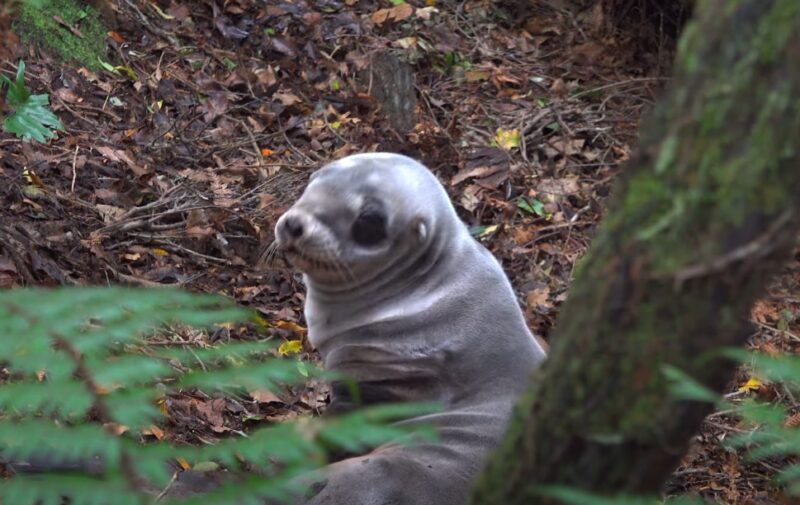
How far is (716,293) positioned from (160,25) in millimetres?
8619

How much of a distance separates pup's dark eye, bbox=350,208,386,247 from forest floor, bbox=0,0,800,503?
1.29 m

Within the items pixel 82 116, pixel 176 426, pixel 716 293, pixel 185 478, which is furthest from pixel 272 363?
pixel 82 116

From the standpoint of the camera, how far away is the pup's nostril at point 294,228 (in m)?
4.99

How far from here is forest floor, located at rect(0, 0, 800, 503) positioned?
21.4ft

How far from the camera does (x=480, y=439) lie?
14.8ft

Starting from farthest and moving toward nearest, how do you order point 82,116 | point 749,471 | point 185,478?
1. point 82,116
2. point 749,471
3. point 185,478

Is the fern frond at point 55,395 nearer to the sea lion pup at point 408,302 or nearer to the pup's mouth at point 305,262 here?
the sea lion pup at point 408,302

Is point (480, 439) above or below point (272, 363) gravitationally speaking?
below

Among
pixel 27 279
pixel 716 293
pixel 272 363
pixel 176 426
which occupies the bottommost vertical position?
pixel 176 426

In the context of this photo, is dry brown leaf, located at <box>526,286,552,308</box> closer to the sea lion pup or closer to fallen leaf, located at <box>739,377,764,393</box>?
fallen leaf, located at <box>739,377,764,393</box>

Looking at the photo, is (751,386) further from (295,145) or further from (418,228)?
(295,145)

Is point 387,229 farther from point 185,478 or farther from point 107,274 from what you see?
point 107,274

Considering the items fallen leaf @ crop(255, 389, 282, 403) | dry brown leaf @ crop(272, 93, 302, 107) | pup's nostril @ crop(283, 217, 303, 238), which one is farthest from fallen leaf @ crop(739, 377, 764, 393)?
dry brown leaf @ crop(272, 93, 302, 107)

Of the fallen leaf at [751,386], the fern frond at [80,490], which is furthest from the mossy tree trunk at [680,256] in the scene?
the fallen leaf at [751,386]
